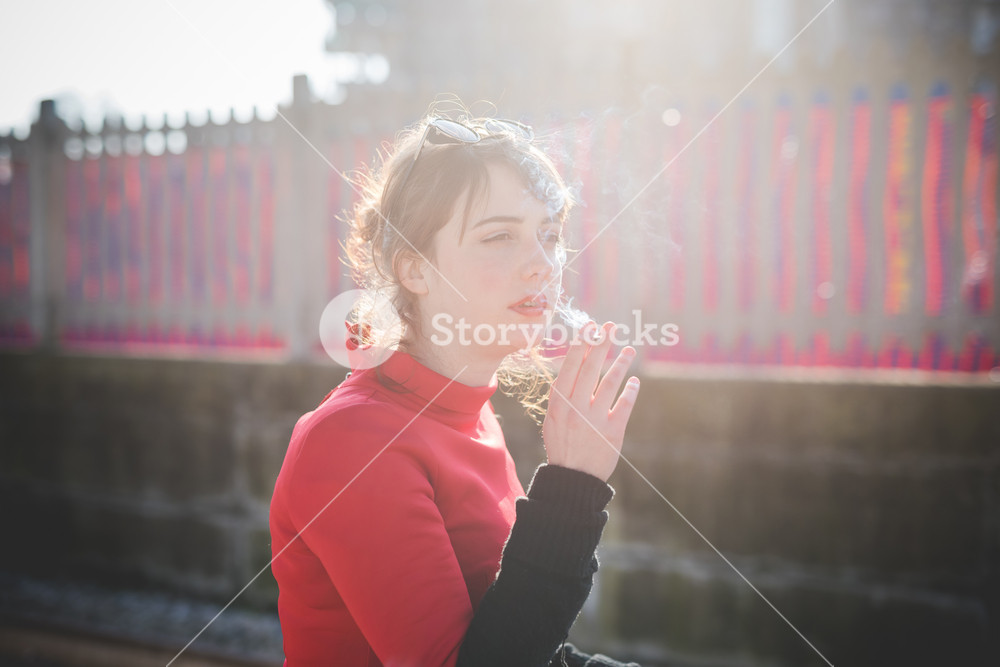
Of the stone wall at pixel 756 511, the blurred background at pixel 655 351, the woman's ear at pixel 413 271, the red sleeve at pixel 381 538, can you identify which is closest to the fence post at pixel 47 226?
the blurred background at pixel 655 351

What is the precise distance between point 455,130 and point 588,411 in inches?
25.9

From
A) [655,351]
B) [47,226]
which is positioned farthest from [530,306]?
[47,226]

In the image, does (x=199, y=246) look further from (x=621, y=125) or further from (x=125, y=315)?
(x=621, y=125)

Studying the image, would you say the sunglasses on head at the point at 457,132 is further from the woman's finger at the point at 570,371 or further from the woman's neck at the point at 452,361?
the woman's finger at the point at 570,371

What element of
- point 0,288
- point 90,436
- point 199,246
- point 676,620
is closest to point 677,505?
point 676,620

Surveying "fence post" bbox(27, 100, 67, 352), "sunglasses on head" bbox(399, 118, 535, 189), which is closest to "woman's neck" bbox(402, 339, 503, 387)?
"sunglasses on head" bbox(399, 118, 535, 189)

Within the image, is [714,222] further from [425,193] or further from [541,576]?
[541,576]

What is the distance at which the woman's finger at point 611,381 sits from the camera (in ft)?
3.90

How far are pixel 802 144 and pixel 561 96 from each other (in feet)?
4.26

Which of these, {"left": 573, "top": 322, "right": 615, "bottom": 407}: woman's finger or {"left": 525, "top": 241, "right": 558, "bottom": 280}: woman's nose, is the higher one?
{"left": 525, "top": 241, "right": 558, "bottom": 280}: woman's nose

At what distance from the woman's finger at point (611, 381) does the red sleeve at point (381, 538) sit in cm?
36

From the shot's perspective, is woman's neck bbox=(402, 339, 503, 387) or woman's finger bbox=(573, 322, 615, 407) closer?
woman's finger bbox=(573, 322, 615, 407)

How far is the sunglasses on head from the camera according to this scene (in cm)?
133

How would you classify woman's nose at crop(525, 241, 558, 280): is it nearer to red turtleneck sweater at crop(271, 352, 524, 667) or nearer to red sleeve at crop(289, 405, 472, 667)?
red turtleneck sweater at crop(271, 352, 524, 667)
